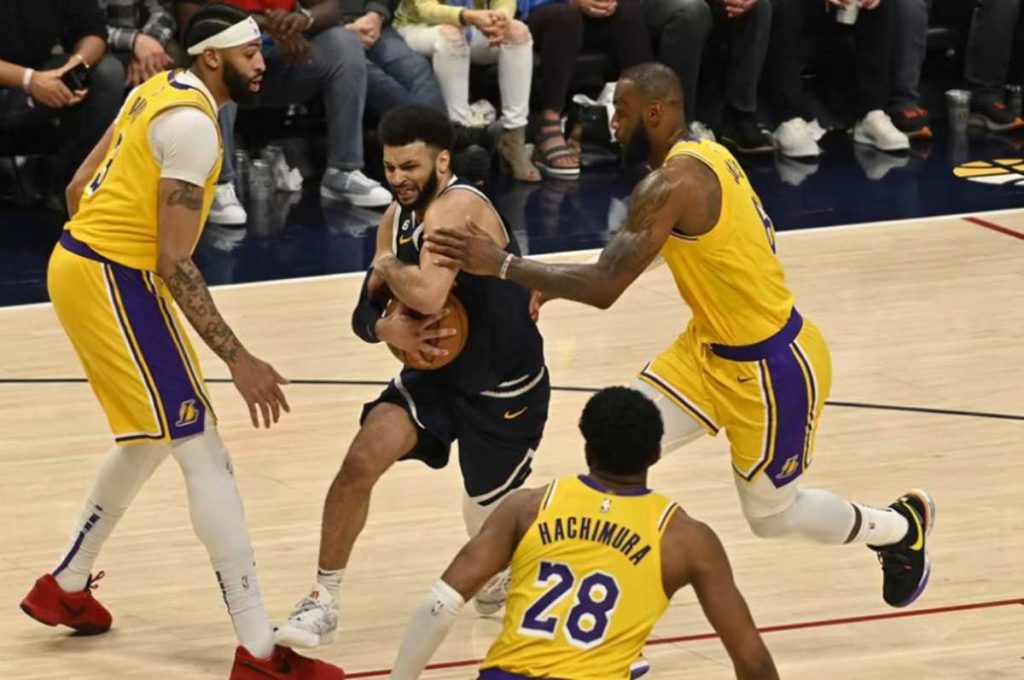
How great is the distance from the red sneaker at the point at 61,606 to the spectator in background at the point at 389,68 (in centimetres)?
597

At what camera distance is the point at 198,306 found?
5.50 meters

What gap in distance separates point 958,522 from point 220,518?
2751 millimetres

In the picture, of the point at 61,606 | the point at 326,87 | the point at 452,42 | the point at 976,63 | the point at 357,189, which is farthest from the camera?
the point at 976,63

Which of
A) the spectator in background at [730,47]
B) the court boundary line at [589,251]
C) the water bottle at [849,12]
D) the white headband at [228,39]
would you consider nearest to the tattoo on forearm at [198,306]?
the white headband at [228,39]

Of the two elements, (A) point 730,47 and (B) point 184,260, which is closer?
(B) point 184,260

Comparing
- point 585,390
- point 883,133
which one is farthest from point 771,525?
point 883,133

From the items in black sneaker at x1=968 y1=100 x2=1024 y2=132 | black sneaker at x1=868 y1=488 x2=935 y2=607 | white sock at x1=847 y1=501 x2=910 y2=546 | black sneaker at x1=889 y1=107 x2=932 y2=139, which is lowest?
black sneaker at x1=968 y1=100 x2=1024 y2=132

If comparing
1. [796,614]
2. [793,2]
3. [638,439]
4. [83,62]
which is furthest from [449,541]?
[793,2]

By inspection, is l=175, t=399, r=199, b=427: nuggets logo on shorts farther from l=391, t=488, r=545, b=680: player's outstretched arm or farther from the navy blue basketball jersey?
l=391, t=488, r=545, b=680: player's outstretched arm

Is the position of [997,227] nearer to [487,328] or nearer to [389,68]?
[389,68]

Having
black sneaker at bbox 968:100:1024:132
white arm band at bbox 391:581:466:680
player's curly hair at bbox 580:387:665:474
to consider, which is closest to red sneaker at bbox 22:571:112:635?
white arm band at bbox 391:581:466:680

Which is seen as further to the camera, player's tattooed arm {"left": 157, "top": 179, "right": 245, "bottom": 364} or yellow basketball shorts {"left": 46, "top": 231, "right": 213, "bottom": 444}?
yellow basketball shorts {"left": 46, "top": 231, "right": 213, "bottom": 444}

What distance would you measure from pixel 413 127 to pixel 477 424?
912mm

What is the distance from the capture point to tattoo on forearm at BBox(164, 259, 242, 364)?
5.50m
